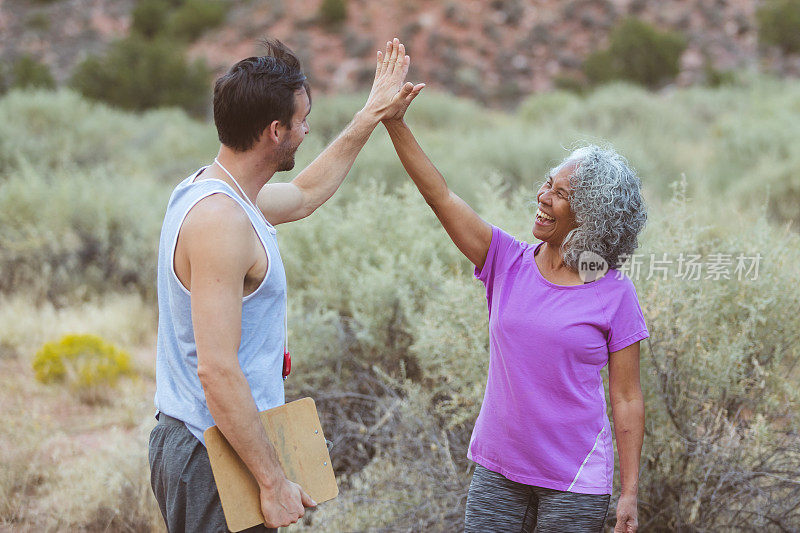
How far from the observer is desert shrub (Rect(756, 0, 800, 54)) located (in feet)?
73.6

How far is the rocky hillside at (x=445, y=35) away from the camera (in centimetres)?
2294

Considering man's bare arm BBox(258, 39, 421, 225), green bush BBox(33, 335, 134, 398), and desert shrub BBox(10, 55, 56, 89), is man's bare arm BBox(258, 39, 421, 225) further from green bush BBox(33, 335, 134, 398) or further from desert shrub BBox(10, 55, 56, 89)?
desert shrub BBox(10, 55, 56, 89)

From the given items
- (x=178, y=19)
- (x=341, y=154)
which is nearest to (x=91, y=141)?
(x=341, y=154)

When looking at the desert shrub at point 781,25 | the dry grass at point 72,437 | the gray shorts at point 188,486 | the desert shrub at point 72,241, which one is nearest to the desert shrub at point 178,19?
the desert shrub at point 781,25

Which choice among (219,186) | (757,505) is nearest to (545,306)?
(219,186)

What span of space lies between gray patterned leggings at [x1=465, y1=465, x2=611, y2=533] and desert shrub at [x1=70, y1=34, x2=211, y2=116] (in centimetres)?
1704

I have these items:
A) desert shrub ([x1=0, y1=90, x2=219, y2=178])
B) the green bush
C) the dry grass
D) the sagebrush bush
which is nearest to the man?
the sagebrush bush

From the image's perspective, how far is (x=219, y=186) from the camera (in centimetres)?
200

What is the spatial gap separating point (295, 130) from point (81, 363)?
4269 mm

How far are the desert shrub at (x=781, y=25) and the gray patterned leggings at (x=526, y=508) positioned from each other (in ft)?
77.7

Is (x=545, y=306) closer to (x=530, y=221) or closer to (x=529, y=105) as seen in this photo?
(x=530, y=221)

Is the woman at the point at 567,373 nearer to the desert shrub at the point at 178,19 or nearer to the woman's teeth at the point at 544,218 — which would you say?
the woman's teeth at the point at 544,218

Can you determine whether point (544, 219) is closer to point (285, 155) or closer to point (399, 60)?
point (399, 60)

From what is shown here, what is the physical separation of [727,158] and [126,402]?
8.65 meters
